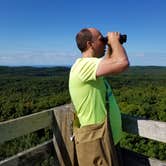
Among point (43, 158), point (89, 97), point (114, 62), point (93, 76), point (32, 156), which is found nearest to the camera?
point (114, 62)

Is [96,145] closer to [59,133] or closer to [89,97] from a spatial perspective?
[89,97]

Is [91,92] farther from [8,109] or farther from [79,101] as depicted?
[8,109]

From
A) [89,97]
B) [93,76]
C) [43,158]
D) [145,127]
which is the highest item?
[93,76]

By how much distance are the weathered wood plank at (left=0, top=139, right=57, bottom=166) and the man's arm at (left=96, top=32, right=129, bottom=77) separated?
868 mm

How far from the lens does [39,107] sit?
2597 centimetres

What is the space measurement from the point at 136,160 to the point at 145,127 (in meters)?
0.32

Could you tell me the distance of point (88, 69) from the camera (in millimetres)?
2271

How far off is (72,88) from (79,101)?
4.4 inches

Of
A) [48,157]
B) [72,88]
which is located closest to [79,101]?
[72,88]

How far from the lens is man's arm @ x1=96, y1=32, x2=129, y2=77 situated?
6.96ft

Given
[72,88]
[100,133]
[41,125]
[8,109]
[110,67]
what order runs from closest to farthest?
[110,67] → [100,133] → [72,88] → [41,125] → [8,109]

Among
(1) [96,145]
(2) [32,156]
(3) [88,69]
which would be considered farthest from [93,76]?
(2) [32,156]

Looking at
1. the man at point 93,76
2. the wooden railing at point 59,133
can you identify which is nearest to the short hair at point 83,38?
the man at point 93,76

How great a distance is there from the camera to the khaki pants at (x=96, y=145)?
7.48 ft
